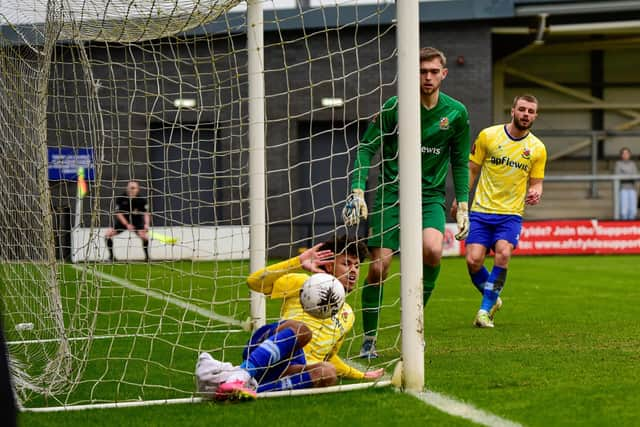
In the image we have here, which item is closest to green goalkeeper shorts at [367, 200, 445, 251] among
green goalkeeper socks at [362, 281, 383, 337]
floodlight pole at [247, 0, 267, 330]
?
green goalkeeper socks at [362, 281, 383, 337]

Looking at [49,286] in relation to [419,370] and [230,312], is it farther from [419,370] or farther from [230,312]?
[230,312]

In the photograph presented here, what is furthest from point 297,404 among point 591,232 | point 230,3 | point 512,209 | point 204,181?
point 591,232

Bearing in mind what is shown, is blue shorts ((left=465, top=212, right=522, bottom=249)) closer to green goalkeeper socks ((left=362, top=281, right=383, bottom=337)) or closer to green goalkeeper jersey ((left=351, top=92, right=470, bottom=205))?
green goalkeeper jersey ((left=351, top=92, right=470, bottom=205))

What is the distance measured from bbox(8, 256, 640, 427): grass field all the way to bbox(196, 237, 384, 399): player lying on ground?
0.43 feet

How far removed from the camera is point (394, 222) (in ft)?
21.1

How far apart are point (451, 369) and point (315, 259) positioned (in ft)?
3.94

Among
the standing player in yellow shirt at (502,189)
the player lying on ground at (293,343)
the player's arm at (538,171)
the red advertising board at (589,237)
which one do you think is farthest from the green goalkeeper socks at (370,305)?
the red advertising board at (589,237)

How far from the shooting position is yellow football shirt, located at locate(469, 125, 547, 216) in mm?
8539

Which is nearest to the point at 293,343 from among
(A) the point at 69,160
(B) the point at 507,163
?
(B) the point at 507,163

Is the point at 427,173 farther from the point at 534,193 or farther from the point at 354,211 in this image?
the point at 534,193

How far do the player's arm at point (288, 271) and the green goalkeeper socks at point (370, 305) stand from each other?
1106 millimetres

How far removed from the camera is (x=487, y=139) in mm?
8602

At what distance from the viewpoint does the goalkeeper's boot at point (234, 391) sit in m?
4.60

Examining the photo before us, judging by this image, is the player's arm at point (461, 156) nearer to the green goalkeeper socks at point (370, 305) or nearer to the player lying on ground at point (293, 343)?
the green goalkeeper socks at point (370, 305)
